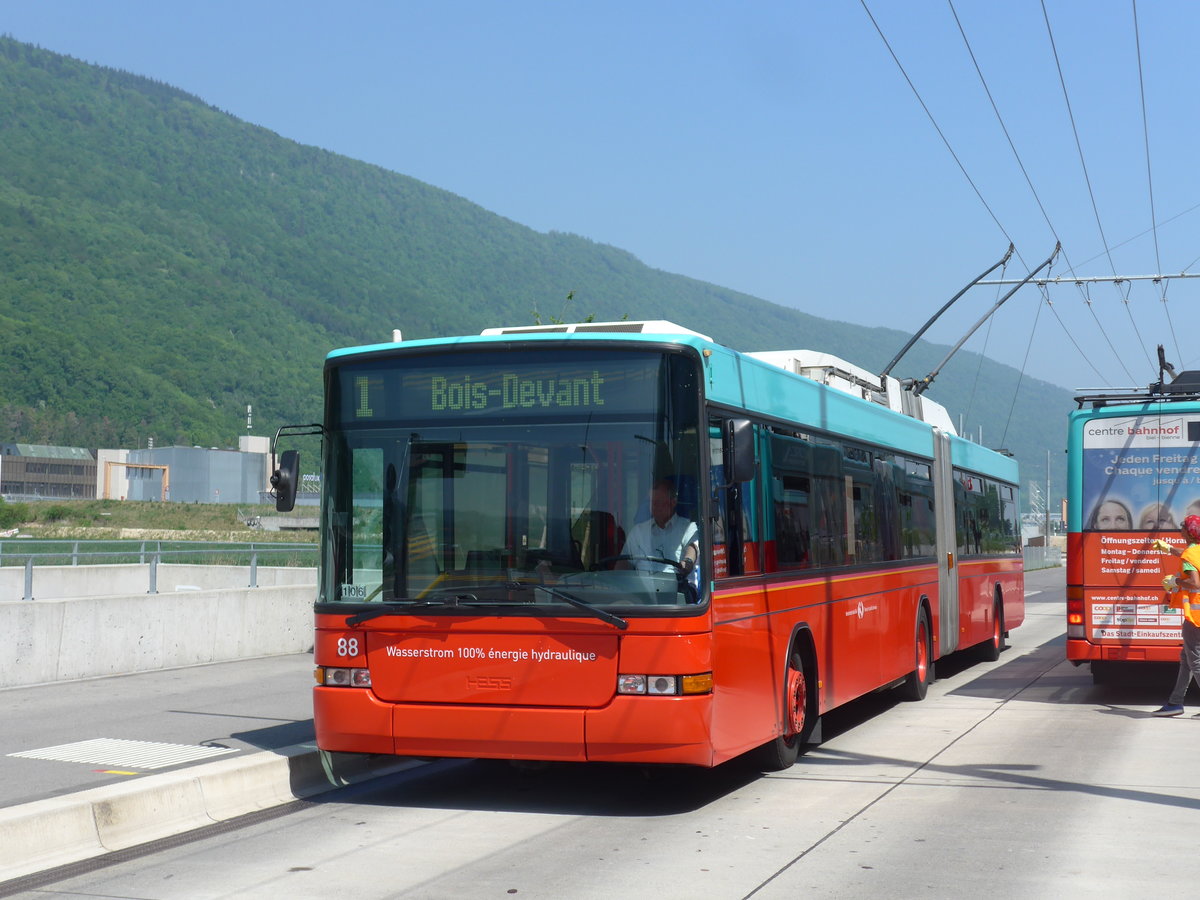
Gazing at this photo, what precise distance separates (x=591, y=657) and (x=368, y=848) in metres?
1.58

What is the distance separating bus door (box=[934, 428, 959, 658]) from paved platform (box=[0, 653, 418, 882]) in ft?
22.2

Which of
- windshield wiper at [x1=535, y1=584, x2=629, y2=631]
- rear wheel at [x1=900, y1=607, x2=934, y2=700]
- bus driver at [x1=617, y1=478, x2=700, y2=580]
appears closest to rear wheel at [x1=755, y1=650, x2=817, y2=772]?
bus driver at [x1=617, y1=478, x2=700, y2=580]

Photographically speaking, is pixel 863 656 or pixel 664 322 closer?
pixel 664 322

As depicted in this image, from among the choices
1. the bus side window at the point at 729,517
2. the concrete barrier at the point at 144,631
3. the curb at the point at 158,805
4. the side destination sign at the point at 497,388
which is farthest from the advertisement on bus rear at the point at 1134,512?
the concrete barrier at the point at 144,631

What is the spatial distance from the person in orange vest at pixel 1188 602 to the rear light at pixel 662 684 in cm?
667

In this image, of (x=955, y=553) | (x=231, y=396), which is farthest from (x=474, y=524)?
(x=231, y=396)

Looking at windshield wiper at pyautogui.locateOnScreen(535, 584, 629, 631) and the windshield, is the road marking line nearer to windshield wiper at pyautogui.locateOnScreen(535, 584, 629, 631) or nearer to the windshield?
the windshield

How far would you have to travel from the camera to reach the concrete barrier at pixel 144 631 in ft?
48.9

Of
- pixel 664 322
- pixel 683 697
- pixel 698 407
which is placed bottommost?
pixel 683 697

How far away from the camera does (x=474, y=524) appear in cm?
863

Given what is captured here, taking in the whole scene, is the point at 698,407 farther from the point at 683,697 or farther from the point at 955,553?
the point at 955,553

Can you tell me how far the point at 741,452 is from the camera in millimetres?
8383

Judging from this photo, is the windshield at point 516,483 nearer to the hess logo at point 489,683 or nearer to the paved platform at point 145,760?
the hess logo at point 489,683

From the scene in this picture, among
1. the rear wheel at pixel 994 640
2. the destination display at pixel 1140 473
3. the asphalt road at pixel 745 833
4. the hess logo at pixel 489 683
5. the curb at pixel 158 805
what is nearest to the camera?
the asphalt road at pixel 745 833
